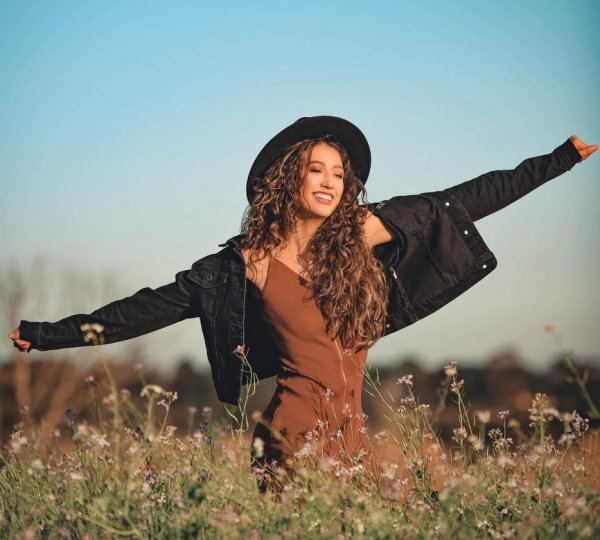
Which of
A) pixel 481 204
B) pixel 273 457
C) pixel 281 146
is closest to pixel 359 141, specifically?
pixel 281 146

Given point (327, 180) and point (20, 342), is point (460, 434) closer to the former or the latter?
point (327, 180)

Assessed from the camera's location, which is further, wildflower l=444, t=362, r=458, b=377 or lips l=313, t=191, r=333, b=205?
lips l=313, t=191, r=333, b=205

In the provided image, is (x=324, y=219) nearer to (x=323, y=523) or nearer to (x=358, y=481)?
(x=358, y=481)

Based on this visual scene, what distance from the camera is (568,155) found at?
14.1ft

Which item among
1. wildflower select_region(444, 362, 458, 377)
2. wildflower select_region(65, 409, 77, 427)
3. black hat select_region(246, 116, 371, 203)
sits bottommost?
wildflower select_region(65, 409, 77, 427)

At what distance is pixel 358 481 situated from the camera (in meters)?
3.06

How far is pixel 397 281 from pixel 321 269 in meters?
0.47

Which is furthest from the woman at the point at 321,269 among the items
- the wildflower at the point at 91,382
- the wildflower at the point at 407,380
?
the wildflower at the point at 91,382

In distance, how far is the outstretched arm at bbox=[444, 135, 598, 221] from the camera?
4273mm

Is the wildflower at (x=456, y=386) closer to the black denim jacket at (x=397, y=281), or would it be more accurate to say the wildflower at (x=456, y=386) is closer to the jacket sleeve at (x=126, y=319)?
the black denim jacket at (x=397, y=281)

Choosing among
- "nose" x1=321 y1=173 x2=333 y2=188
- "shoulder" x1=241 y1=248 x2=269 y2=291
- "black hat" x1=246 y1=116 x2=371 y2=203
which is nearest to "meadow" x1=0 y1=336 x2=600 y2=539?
"shoulder" x1=241 y1=248 x2=269 y2=291

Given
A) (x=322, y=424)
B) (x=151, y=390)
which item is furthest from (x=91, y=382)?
(x=322, y=424)

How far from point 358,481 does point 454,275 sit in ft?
5.29

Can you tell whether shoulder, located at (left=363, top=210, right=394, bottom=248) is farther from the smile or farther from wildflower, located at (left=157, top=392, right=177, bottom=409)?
wildflower, located at (left=157, top=392, right=177, bottom=409)
